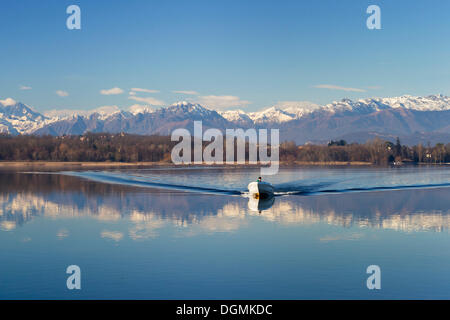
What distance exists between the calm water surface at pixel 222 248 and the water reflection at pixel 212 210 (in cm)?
11

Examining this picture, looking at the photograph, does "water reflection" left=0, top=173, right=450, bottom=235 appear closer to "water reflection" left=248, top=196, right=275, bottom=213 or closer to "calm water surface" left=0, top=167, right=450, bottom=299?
"water reflection" left=248, top=196, right=275, bottom=213

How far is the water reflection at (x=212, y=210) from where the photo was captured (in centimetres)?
3719

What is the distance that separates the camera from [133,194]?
60.9 metres

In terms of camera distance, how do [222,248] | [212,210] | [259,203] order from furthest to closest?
[259,203] < [212,210] < [222,248]

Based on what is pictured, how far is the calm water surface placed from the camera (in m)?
20.7

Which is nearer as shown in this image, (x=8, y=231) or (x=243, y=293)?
(x=243, y=293)

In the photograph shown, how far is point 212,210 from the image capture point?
45719 mm

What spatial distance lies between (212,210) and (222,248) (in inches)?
682

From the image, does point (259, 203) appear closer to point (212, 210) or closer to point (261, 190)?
point (261, 190)

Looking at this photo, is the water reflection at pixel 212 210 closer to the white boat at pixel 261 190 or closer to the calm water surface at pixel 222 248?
the calm water surface at pixel 222 248

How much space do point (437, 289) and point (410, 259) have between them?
5.32 m

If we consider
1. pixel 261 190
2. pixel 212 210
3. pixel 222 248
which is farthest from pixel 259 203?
pixel 222 248
